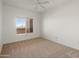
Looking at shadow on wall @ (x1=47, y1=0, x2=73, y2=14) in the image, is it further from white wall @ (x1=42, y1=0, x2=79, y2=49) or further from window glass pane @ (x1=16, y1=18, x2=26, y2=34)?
window glass pane @ (x1=16, y1=18, x2=26, y2=34)

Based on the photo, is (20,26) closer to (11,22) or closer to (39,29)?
(11,22)

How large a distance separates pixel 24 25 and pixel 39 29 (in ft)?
4.34

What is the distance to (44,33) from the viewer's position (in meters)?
6.08

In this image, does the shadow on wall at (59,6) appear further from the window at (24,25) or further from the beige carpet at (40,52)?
the beige carpet at (40,52)

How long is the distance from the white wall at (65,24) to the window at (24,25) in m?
1.40

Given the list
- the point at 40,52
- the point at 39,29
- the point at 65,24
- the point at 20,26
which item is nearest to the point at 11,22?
the point at 20,26

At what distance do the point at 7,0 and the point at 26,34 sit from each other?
2.70 meters

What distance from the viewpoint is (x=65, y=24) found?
14.0 feet

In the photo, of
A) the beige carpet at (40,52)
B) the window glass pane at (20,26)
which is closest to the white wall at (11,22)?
the window glass pane at (20,26)

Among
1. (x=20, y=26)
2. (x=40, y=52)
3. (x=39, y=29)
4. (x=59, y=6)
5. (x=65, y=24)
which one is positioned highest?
(x=59, y=6)

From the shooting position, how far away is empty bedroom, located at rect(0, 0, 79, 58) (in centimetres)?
354

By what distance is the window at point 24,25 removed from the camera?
5.65 m

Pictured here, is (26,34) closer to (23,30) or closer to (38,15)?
(23,30)

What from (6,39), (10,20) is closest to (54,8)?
(10,20)
